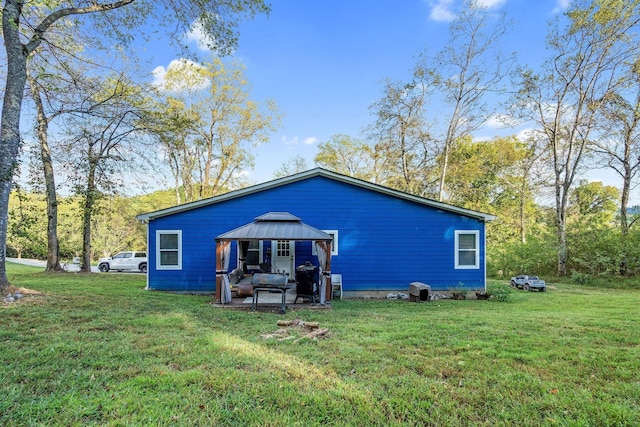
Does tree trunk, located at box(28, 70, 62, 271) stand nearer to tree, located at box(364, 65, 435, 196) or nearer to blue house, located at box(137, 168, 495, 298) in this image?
blue house, located at box(137, 168, 495, 298)

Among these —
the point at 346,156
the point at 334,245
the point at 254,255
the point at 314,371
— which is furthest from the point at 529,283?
the point at 346,156

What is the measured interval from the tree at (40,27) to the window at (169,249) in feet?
11.7

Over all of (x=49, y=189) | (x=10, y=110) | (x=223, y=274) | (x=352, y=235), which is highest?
(x=10, y=110)

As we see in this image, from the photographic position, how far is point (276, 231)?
828cm

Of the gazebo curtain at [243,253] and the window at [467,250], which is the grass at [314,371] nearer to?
the window at [467,250]

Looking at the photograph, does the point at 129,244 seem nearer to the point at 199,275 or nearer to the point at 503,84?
the point at 199,275

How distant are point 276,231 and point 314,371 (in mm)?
5121

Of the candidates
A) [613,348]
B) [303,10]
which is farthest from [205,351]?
[303,10]

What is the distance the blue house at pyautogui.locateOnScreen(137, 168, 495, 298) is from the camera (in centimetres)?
995

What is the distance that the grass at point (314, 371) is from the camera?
8.50 feet

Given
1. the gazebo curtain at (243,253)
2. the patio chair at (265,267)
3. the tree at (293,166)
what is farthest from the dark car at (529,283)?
the tree at (293,166)

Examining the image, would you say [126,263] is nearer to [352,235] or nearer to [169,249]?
[169,249]

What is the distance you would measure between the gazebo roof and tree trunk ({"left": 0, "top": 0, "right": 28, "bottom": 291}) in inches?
175

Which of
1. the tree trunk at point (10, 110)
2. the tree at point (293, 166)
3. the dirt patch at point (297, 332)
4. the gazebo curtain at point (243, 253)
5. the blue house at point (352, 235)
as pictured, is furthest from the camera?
the tree at point (293, 166)
